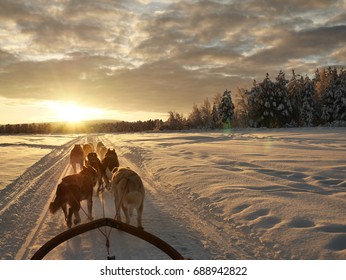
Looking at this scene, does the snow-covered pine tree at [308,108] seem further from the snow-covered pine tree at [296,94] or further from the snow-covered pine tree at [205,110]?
the snow-covered pine tree at [205,110]

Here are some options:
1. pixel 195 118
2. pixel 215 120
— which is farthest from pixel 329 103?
pixel 195 118

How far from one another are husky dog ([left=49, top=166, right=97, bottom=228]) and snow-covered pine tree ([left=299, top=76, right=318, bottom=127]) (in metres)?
64.4

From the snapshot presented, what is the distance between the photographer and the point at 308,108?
65.4 m

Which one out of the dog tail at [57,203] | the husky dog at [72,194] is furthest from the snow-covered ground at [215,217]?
the dog tail at [57,203]

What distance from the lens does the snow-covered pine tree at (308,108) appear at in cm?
6494

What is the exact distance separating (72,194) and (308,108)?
66153 mm

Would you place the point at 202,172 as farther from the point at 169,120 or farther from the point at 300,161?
the point at 169,120

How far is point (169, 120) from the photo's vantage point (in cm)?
10275

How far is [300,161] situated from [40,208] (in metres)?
11.4

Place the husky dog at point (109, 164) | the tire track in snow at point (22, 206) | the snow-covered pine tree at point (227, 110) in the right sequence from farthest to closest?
the snow-covered pine tree at point (227, 110) → the husky dog at point (109, 164) → the tire track in snow at point (22, 206)

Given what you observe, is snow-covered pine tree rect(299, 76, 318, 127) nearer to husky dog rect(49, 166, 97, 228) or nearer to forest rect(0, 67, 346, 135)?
forest rect(0, 67, 346, 135)

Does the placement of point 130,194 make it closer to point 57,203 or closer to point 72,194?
point 72,194

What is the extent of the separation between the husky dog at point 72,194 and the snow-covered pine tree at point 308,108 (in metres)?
64.4
